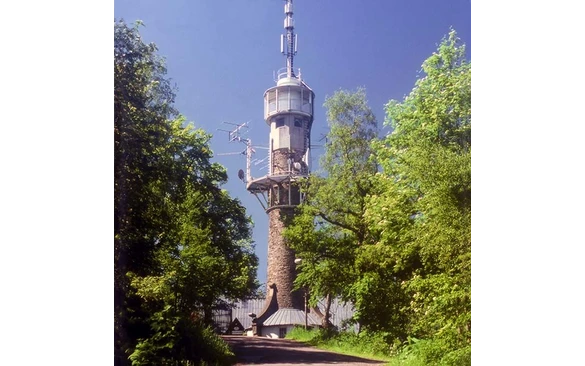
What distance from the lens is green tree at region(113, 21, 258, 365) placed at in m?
3.35

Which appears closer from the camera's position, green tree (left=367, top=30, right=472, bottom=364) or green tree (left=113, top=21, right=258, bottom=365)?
green tree (left=113, top=21, right=258, bottom=365)

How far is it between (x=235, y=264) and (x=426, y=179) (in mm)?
1207

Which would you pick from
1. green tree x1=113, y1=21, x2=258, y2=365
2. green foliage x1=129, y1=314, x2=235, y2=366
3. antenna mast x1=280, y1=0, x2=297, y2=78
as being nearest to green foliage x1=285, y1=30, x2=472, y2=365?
antenna mast x1=280, y1=0, x2=297, y2=78

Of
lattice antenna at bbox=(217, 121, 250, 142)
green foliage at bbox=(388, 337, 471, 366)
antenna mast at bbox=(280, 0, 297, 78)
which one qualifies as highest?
antenna mast at bbox=(280, 0, 297, 78)

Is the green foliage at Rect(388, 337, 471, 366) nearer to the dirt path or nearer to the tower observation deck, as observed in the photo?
the dirt path

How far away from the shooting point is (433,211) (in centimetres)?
352

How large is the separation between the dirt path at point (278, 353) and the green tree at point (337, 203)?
188 mm

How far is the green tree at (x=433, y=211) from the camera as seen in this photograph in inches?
137

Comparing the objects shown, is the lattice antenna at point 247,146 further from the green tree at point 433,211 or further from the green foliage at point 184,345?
the green foliage at point 184,345

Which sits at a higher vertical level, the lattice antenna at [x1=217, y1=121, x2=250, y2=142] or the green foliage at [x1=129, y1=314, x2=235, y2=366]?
the lattice antenna at [x1=217, y1=121, x2=250, y2=142]

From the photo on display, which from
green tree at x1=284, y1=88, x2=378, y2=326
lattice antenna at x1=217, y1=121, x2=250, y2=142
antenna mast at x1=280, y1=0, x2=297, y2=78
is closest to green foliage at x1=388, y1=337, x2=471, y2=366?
green tree at x1=284, y1=88, x2=378, y2=326

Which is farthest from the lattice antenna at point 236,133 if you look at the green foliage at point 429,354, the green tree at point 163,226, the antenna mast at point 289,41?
the green foliage at point 429,354

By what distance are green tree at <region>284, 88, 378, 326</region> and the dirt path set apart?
19 centimetres
